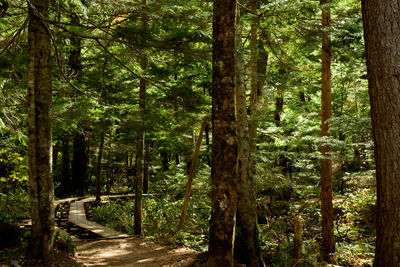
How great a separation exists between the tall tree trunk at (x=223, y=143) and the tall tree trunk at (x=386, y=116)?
6.71 feet

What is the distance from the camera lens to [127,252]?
30.7 ft

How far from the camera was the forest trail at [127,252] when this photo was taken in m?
8.02

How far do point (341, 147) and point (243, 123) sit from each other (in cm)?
337

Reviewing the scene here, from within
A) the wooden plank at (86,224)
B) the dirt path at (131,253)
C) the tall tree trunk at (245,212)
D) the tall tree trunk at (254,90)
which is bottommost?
the dirt path at (131,253)

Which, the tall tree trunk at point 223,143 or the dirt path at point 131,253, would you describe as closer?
the tall tree trunk at point 223,143

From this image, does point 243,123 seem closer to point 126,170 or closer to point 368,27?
point 368,27

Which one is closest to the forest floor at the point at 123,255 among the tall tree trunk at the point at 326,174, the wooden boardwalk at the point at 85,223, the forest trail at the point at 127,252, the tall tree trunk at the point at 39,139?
the forest trail at the point at 127,252

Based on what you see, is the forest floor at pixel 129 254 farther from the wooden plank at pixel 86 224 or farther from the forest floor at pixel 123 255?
the wooden plank at pixel 86 224

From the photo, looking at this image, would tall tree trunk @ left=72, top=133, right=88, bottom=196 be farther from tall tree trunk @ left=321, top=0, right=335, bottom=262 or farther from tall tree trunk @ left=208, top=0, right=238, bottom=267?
tall tree trunk @ left=208, top=0, right=238, bottom=267

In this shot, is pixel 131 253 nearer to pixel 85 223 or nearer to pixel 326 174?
pixel 85 223

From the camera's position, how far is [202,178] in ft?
45.4

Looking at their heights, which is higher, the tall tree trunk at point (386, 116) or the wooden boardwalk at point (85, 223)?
the tall tree trunk at point (386, 116)

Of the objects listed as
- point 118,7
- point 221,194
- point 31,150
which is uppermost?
point 118,7

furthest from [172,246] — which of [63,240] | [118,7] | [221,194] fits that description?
[118,7]
